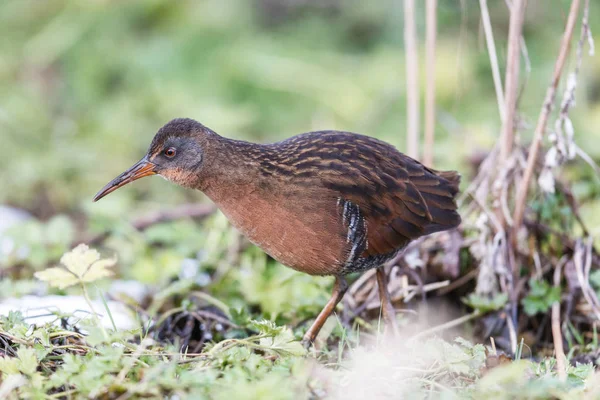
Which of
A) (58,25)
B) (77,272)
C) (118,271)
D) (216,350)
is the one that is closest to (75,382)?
(216,350)

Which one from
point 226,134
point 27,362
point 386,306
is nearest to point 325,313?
point 386,306

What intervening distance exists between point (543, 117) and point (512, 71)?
27 cm

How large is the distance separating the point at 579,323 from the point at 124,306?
2215mm

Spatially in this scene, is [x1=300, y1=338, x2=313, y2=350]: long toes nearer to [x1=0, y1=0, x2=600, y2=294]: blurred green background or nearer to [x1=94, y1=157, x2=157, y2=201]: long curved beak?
[x1=94, y1=157, x2=157, y2=201]: long curved beak

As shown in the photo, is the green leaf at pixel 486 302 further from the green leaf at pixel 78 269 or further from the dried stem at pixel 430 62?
the green leaf at pixel 78 269

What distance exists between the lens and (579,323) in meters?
3.74

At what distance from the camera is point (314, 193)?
3230mm

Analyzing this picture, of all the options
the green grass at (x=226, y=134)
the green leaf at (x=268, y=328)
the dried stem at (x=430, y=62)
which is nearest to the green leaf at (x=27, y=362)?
the green grass at (x=226, y=134)

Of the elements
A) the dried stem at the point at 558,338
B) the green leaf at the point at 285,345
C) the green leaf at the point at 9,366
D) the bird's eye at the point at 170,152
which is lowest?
the dried stem at the point at 558,338

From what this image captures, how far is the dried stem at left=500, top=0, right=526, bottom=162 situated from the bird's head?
1.42 metres

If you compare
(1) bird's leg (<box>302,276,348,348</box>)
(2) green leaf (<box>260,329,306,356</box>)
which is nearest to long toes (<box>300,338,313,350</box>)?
(1) bird's leg (<box>302,276,348,348</box>)

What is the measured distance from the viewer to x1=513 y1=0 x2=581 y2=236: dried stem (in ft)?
11.1

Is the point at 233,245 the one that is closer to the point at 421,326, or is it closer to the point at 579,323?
the point at 421,326

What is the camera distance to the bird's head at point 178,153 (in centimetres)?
334
